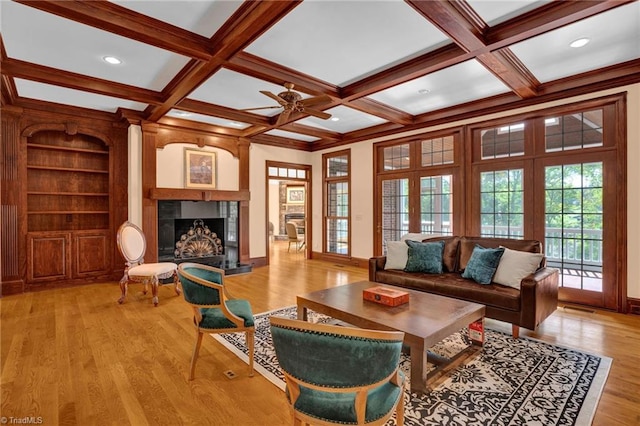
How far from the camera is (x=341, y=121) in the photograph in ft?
20.5

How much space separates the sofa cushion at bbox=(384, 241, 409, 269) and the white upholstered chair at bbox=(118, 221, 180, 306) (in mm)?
3032

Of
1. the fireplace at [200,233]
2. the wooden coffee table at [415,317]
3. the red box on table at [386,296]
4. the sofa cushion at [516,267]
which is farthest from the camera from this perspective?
the fireplace at [200,233]

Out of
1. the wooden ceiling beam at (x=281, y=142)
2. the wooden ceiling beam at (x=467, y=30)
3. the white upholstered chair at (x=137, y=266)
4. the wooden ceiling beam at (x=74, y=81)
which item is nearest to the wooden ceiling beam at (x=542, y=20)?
the wooden ceiling beam at (x=467, y=30)

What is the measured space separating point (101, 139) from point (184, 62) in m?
3.01

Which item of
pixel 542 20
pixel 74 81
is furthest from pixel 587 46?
pixel 74 81

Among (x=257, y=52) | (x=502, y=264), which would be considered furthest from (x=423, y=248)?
(x=257, y=52)

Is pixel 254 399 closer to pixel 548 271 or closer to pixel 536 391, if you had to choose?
pixel 536 391

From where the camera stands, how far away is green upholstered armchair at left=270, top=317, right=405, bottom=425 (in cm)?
131

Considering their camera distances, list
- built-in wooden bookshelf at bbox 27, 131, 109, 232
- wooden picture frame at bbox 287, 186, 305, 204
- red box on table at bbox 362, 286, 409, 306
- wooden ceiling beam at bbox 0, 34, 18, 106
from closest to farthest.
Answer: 1. red box on table at bbox 362, 286, 409, 306
2. wooden ceiling beam at bbox 0, 34, 18, 106
3. built-in wooden bookshelf at bbox 27, 131, 109, 232
4. wooden picture frame at bbox 287, 186, 305, 204

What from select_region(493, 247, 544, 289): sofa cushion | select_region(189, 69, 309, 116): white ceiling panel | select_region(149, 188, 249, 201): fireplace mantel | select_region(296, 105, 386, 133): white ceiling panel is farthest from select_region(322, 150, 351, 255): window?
select_region(493, 247, 544, 289): sofa cushion

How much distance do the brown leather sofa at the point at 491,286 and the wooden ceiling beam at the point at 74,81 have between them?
4062 millimetres

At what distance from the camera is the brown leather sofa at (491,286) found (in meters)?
3.06

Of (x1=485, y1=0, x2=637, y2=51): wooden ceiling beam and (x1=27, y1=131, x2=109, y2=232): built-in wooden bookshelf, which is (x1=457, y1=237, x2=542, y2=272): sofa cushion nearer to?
(x1=485, y1=0, x2=637, y2=51): wooden ceiling beam

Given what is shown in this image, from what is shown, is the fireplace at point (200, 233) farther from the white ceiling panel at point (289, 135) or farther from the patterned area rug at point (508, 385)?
the patterned area rug at point (508, 385)
